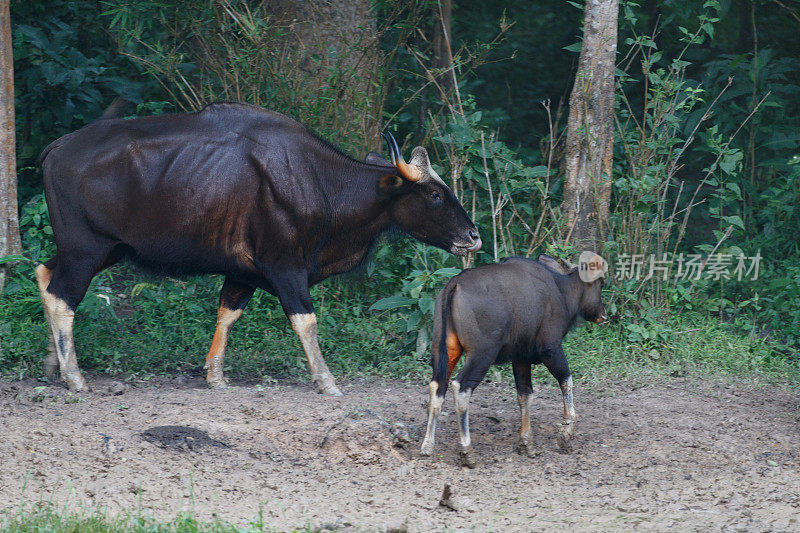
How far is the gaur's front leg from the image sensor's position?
6.89 metres

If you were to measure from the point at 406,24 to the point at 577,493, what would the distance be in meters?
4.87

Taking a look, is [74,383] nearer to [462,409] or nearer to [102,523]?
[102,523]

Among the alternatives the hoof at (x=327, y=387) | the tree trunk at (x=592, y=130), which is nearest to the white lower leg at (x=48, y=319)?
the hoof at (x=327, y=387)

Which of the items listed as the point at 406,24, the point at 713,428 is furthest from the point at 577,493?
the point at 406,24

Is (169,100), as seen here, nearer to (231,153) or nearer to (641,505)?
(231,153)

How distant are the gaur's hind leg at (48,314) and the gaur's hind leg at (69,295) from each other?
0.30ft

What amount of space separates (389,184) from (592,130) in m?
2.08

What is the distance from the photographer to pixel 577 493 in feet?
17.6

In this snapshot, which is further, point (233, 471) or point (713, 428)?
point (713, 428)

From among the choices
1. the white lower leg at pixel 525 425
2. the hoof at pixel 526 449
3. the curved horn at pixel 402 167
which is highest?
the curved horn at pixel 402 167

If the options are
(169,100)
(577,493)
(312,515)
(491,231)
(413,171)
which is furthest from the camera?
(169,100)

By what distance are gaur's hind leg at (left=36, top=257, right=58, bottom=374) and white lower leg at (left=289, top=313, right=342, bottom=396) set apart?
174 centimetres

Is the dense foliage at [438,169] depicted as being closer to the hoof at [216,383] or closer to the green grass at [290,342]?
the green grass at [290,342]

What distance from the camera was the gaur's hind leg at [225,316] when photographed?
23.6 ft
